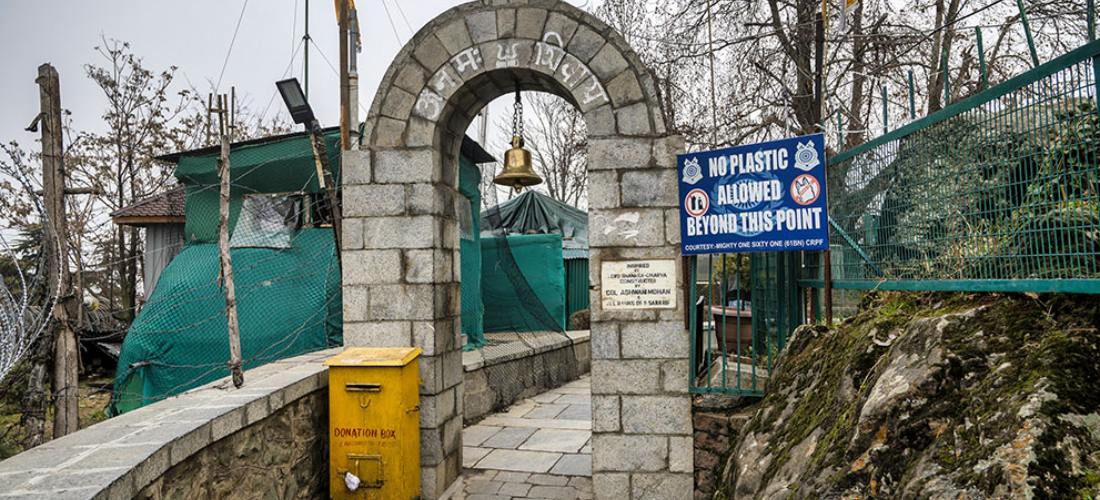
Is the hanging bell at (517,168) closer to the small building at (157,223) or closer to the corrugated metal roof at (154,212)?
the small building at (157,223)

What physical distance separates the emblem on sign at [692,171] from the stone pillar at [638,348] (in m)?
0.11

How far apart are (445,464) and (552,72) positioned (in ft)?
11.0

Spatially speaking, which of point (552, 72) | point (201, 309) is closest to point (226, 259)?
point (552, 72)

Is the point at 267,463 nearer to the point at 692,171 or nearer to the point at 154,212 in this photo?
the point at 692,171

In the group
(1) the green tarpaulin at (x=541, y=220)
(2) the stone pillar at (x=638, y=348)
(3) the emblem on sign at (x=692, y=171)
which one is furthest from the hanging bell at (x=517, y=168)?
(1) the green tarpaulin at (x=541, y=220)

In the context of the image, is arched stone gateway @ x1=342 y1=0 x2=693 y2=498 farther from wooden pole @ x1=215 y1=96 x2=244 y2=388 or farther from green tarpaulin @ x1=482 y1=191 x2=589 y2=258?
green tarpaulin @ x1=482 y1=191 x2=589 y2=258

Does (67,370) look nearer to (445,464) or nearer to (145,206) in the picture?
(445,464)

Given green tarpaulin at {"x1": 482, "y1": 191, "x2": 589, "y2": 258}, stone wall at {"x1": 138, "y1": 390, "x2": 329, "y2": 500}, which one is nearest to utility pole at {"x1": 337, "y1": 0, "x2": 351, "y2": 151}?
stone wall at {"x1": 138, "y1": 390, "x2": 329, "y2": 500}

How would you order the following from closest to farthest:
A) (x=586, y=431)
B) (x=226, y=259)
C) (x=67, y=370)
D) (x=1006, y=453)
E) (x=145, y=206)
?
(x=1006, y=453), (x=226, y=259), (x=67, y=370), (x=586, y=431), (x=145, y=206)

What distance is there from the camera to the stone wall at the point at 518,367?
7824 millimetres

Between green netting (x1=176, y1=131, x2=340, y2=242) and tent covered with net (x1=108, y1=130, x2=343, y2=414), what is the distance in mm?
14

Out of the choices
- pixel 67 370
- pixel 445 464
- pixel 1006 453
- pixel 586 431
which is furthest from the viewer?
pixel 586 431

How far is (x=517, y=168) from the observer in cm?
609

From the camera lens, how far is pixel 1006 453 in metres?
Answer: 2.10
